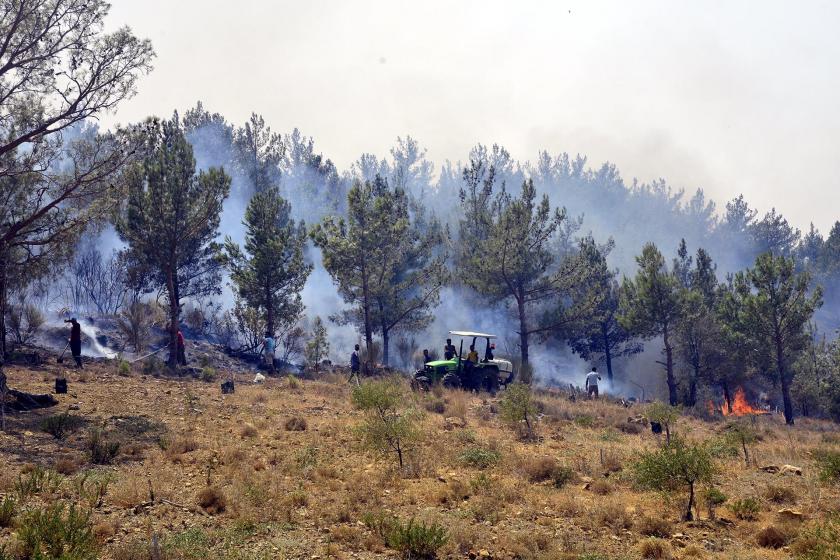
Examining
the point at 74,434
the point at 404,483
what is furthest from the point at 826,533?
the point at 74,434

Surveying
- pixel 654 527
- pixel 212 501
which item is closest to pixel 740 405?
pixel 654 527

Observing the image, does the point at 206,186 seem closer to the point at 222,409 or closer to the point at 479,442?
the point at 222,409

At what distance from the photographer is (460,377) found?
25.5 metres

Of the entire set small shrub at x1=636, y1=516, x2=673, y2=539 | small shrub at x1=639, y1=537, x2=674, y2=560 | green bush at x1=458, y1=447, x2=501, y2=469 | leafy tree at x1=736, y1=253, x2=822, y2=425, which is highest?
leafy tree at x1=736, y1=253, x2=822, y2=425

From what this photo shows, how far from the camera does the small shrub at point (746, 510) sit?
919 cm

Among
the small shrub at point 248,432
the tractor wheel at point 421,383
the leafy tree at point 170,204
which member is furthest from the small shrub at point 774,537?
the leafy tree at point 170,204

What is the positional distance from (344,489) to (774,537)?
19.3 ft

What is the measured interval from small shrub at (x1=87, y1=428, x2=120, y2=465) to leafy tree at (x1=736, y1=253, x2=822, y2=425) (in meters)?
28.0

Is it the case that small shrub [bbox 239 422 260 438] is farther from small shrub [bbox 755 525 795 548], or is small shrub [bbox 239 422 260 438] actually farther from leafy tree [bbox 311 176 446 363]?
leafy tree [bbox 311 176 446 363]

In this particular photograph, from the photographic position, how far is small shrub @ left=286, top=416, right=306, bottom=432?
1503cm

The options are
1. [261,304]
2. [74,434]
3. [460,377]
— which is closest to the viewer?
[74,434]

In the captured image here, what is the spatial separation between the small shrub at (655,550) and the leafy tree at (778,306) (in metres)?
25.7

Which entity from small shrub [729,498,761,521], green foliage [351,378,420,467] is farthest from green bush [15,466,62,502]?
small shrub [729,498,761,521]

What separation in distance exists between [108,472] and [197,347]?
2635cm
